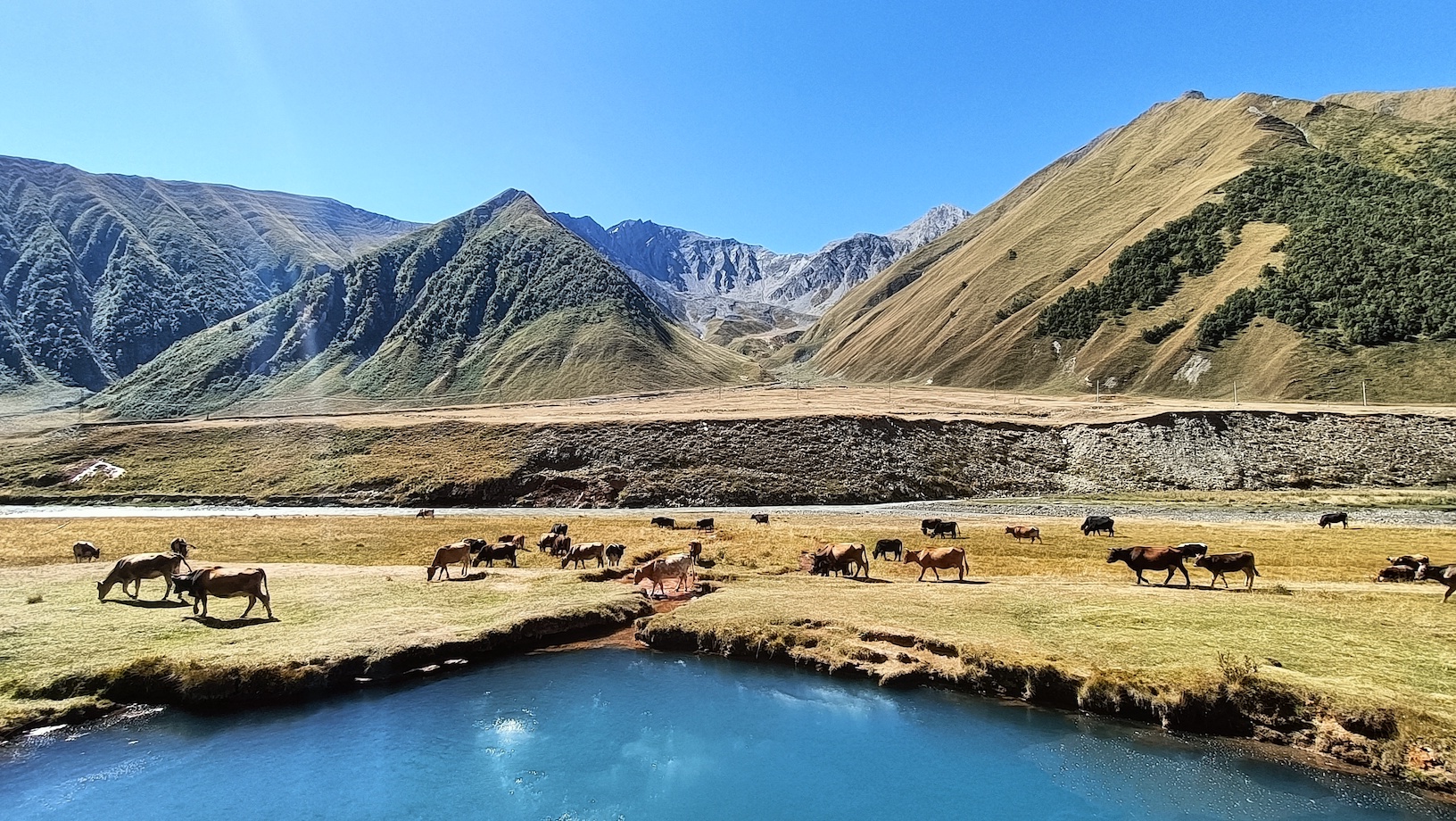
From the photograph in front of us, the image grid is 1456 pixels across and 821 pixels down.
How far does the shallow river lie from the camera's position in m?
12.9

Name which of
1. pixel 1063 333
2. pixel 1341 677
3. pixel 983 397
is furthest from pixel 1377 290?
pixel 1341 677

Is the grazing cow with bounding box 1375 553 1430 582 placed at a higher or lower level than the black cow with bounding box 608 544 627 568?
higher

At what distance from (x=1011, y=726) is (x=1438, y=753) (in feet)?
23.5

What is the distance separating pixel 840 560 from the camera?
102 feet

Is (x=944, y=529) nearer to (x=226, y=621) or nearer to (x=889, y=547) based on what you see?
(x=889, y=547)

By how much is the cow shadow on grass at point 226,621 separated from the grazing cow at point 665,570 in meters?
12.4

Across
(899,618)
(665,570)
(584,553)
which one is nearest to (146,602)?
(584,553)

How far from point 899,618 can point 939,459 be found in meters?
57.5

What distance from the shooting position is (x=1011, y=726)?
15945 millimetres

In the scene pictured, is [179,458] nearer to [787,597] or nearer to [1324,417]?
[787,597]

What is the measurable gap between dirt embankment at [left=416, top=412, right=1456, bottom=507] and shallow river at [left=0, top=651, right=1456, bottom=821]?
5116 cm

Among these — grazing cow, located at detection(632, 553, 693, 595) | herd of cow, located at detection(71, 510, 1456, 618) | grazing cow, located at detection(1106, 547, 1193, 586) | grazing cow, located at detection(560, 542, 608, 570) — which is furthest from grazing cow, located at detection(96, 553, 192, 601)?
grazing cow, located at detection(1106, 547, 1193, 586)

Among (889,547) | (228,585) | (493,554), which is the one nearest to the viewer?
(228,585)

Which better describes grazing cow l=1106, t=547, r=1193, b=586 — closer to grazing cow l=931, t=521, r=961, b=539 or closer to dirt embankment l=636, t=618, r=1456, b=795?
dirt embankment l=636, t=618, r=1456, b=795
